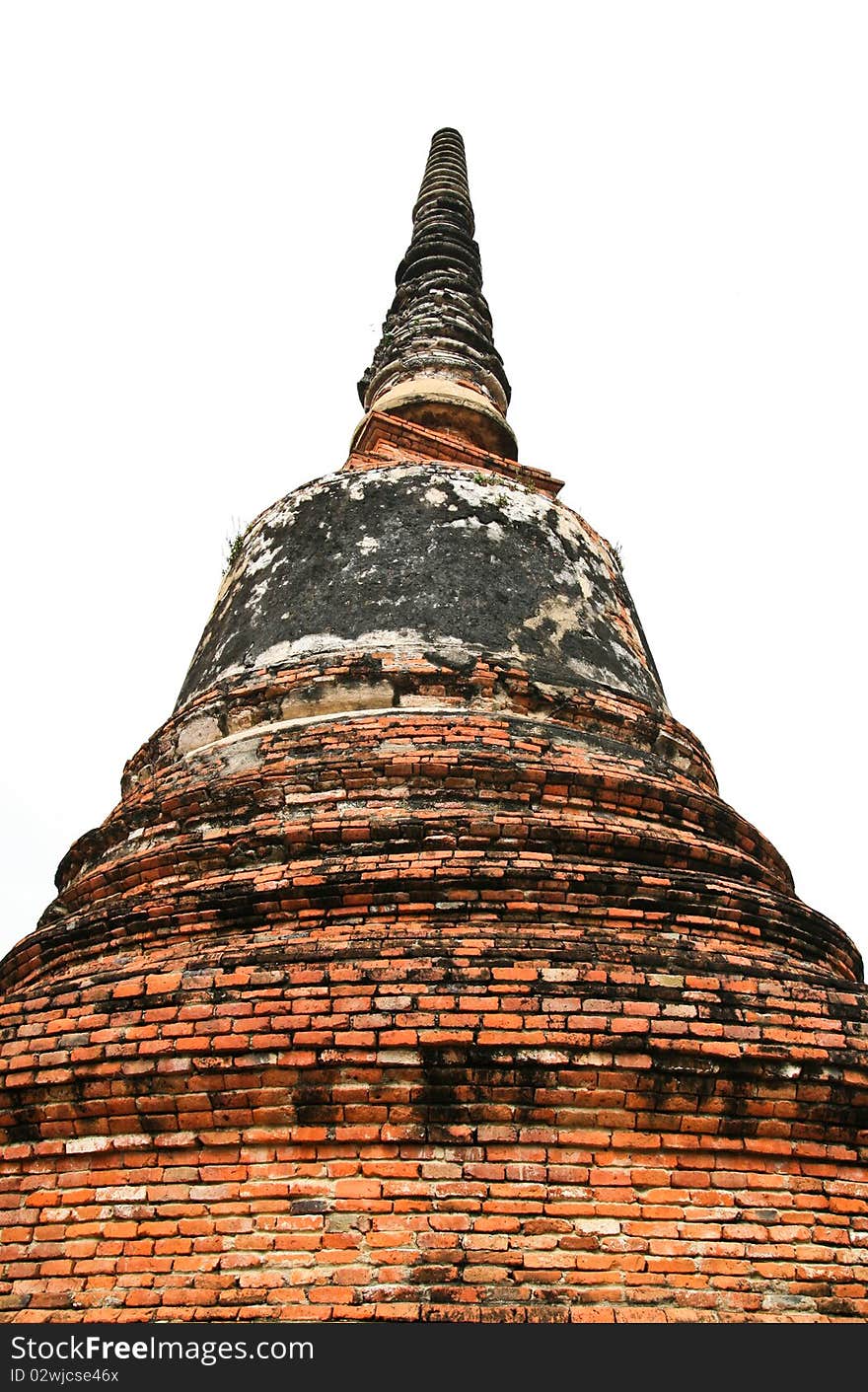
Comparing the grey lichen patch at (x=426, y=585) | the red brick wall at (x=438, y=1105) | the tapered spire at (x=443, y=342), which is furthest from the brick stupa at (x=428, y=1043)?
the tapered spire at (x=443, y=342)

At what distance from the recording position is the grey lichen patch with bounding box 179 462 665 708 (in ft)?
18.3

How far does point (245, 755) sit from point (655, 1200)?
2.61 meters

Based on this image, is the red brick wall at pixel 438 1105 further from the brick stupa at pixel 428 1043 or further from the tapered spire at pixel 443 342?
the tapered spire at pixel 443 342

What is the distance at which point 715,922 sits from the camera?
424 centimetres

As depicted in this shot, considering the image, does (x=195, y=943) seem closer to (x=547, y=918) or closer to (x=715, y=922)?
(x=547, y=918)

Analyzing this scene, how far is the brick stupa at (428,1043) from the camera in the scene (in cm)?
314

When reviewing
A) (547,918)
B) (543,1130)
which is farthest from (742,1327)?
(547,918)

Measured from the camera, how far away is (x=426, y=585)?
5723 mm

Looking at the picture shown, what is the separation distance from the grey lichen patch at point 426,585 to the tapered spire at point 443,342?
2405 mm

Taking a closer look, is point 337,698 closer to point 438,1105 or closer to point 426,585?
point 426,585

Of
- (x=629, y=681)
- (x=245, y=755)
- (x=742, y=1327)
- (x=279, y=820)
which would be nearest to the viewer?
(x=742, y=1327)

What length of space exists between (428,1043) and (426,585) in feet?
9.24

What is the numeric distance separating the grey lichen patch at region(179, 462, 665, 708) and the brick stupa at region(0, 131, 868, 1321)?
0.33m

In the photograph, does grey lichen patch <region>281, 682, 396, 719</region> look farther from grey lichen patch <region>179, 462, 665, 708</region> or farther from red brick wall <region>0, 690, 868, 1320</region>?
red brick wall <region>0, 690, 868, 1320</region>
